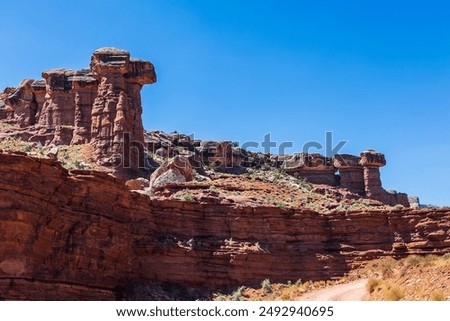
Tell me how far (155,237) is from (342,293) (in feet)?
27.6

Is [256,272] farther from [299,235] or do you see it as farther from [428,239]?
[428,239]

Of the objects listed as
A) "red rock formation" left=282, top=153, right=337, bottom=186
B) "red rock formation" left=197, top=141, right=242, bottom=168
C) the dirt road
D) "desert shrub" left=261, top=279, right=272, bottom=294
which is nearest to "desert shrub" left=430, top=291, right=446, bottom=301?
the dirt road

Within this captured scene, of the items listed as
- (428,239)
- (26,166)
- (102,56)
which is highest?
(102,56)

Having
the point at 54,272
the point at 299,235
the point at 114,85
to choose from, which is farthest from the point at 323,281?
the point at 114,85

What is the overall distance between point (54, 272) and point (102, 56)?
3175 centimetres

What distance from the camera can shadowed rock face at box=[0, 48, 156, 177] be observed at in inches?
1930

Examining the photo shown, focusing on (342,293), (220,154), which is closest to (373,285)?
(342,293)

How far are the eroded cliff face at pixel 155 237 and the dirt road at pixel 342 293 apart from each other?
6.06ft

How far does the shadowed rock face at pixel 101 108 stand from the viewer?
4903 centimetres

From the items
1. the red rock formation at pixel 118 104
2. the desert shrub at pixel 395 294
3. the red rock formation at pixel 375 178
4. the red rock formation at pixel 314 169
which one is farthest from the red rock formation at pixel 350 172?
the desert shrub at pixel 395 294

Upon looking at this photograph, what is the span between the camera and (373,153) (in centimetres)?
7588

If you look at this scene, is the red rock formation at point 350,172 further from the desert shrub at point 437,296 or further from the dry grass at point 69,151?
the desert shrub at point 437,296

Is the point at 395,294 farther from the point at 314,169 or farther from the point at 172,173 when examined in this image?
the point at 314,169

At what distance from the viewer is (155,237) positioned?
1099 inches
